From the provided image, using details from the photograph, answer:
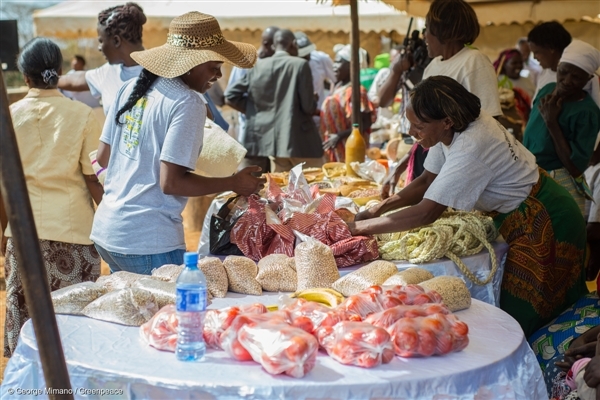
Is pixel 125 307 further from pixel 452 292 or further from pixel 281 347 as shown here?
pixel 452 292

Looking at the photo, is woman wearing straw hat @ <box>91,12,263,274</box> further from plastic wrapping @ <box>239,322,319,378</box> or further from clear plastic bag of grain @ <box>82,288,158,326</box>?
plastic wrapping @ <box>239,322,319,378</box>

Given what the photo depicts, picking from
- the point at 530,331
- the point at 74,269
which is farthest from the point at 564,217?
the point at 74,269

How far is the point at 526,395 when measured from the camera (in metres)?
2.20

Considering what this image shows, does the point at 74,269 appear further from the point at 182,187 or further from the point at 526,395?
the point at 526,395

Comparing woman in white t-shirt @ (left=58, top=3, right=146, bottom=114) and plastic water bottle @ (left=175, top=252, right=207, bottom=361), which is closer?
plastic water bottle @ (left=175, top=252, right=207, bottom=361)

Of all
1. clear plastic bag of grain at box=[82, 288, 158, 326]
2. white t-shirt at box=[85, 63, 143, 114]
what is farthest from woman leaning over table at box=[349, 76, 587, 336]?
white t-shirt at box=[85, 63, 143, 114]

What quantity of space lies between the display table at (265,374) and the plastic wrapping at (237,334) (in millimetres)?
24

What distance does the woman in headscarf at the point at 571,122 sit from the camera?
512 cm

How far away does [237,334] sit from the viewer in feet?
6.96

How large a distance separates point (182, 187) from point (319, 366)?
47.6 inches

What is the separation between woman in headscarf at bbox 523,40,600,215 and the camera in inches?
202

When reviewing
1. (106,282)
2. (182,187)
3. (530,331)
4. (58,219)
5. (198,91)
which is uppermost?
(198,91)

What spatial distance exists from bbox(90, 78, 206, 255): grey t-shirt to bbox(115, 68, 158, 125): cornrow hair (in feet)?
0.07

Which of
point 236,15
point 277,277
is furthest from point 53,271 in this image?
point 236,15
